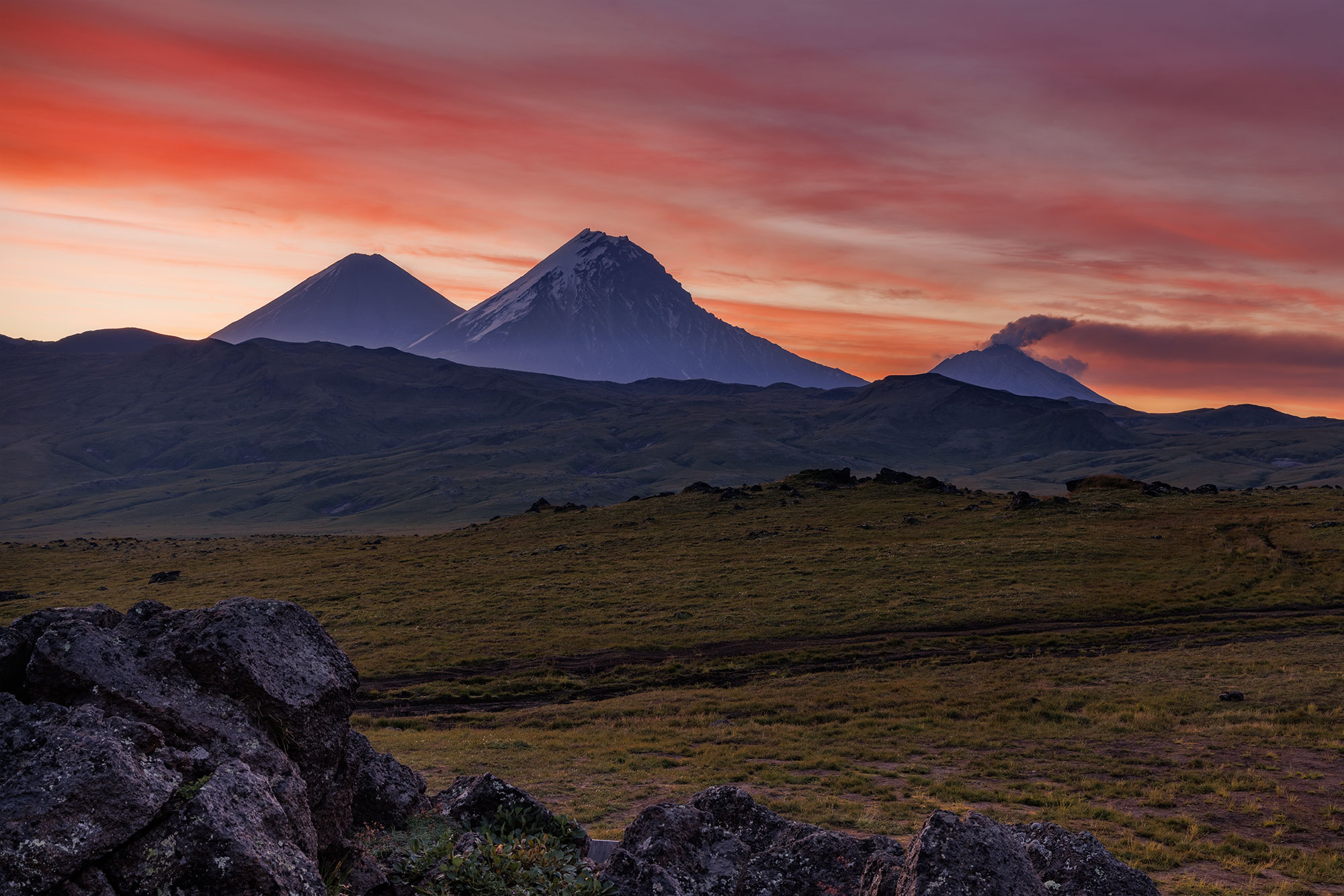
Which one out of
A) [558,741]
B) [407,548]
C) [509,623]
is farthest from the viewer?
[407,548]

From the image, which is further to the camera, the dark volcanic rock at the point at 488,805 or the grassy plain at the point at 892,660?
the grassy plain at the point at 892,660

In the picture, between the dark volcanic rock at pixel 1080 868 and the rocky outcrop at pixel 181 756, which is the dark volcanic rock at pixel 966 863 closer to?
the dark volcanic rock at pixel 1080 868

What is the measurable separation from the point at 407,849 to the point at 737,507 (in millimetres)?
87451

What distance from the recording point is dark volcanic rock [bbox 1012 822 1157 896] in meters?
8.30

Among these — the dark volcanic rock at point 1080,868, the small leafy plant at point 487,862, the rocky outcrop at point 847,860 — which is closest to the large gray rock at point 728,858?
the rocky outcrop at point 847,860

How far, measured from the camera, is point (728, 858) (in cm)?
958

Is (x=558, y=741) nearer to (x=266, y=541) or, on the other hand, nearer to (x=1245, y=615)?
(x=1245, y=615)

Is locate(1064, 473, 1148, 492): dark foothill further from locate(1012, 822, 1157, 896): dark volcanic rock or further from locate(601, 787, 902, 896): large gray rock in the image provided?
locate(601, 787, 902, 896): large gray rock

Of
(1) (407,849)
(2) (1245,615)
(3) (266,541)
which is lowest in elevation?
(3) (266,541)

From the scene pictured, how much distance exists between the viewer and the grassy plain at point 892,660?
2075 cm

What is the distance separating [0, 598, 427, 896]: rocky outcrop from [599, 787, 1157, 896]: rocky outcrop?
11.4 feet

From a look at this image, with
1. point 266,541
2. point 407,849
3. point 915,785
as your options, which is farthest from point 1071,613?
point 266,541

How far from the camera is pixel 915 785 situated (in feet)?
73.0

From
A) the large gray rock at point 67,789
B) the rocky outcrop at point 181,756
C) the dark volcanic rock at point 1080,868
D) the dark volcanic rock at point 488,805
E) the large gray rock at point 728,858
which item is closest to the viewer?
the large gray rock at point 67,789
